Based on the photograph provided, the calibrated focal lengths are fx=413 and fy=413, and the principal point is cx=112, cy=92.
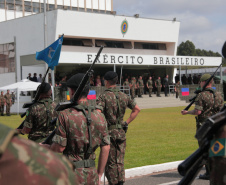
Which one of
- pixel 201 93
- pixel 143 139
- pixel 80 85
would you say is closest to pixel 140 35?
pixel 143 139

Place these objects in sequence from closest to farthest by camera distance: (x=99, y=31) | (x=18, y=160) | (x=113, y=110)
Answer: (x=18, y=160)
(x=113, y=110)
(x=99, y=31)

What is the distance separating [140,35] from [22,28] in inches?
514

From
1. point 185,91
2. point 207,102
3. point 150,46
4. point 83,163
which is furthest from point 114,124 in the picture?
point 150,46

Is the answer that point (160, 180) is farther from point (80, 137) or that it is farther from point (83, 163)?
point (80, 137)

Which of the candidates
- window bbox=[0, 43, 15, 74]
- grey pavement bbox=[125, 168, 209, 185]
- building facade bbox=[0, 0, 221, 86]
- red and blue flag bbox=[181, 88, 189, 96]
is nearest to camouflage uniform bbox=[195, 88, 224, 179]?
grey pavement bbox=[125, 168, 209, 185]

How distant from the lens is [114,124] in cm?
690

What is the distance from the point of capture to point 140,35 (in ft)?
150

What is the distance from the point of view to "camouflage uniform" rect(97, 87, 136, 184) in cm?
685

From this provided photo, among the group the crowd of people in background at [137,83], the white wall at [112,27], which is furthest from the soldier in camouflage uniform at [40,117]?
the white wall at [112,27]

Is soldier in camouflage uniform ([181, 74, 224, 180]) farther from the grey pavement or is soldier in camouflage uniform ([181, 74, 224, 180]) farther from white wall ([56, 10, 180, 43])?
white wall ([56, 10, 180, 43])

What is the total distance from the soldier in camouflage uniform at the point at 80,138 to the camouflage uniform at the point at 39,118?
235cm

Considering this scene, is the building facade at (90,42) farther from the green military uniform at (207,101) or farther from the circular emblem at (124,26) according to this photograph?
the green military uniform at (207,101)

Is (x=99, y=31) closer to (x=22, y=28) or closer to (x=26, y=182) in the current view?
(x=22, y=28)

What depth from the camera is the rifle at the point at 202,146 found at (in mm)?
2367
